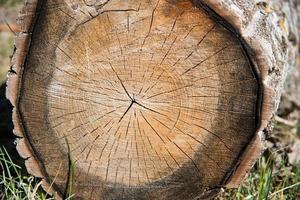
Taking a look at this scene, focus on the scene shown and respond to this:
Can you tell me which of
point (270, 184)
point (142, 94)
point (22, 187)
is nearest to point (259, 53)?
point (142, 94)

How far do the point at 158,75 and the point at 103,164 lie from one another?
1.51 ft

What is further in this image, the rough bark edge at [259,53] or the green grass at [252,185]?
the green grass at [252,185]

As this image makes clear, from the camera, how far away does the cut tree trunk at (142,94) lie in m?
2.46

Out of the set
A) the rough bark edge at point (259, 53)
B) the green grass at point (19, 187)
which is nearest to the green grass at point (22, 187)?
the green grass at point (19, 187)

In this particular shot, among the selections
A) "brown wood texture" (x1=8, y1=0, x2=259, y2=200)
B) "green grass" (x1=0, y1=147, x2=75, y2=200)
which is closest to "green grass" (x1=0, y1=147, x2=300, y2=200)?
"green grass" (x1=0, y1=147, x2=75, y2=200)

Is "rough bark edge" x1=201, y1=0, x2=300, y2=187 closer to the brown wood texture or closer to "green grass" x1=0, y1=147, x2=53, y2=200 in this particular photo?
the brown wood texture

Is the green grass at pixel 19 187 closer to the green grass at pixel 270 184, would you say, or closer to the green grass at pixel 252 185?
the green grass at pixel 252 185

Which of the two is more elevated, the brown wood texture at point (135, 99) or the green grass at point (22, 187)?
the brown wood texture at point (135, 99)

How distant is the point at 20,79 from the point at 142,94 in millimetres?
509

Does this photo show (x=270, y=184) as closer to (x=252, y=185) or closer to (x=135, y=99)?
(x=252, y=185)

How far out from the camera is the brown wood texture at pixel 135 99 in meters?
2.46

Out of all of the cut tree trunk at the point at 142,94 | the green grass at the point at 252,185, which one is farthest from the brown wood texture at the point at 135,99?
the green grass at the point at 252,185

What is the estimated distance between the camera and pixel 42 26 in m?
2.50

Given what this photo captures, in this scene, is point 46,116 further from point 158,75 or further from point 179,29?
point 179,29
